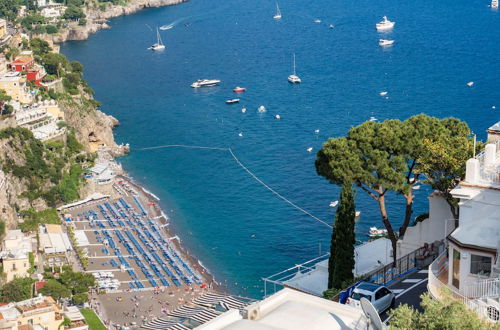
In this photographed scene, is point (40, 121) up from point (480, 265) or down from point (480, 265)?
down

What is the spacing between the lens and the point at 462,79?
314 feet

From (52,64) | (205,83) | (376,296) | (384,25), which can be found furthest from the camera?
(384,25)

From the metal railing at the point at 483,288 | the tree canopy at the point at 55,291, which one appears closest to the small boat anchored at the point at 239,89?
the tree canopy at the point at 55,291

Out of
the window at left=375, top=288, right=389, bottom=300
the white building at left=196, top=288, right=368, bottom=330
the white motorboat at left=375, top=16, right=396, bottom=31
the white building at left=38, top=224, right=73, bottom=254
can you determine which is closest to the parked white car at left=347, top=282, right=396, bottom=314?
the window at left=375, top=288, right=389, bottom=300

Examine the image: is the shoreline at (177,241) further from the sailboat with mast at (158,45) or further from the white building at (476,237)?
the sailboat with mast at (158,45)

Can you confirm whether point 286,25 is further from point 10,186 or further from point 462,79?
point 10,186

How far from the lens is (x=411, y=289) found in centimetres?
2272

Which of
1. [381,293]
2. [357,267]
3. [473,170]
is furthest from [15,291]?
[473,170]

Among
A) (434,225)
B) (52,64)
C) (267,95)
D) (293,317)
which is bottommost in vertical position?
(267,95)

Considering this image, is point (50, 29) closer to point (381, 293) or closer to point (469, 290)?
point (381, 293)

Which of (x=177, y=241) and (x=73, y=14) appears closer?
(x=177, y=241)

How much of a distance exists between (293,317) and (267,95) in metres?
79.0

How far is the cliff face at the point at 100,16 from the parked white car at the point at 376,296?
11428cm

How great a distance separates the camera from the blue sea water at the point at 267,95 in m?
59.8
